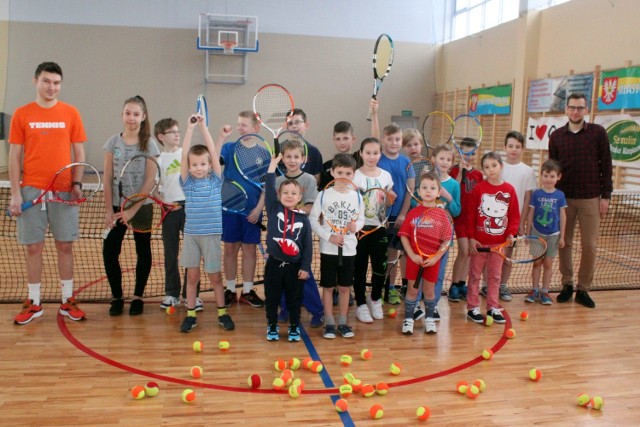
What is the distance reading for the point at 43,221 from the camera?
475 centimetres

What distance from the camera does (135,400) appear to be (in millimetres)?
3531

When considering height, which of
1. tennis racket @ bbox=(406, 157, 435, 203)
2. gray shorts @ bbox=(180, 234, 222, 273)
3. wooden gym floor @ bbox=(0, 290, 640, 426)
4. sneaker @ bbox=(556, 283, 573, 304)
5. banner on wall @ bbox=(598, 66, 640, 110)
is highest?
banner on wall @ bbox=(598, 66, 640, 110)

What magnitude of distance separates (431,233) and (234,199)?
5.87 feet

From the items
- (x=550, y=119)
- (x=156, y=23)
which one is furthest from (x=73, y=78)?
(x=550, y=119)

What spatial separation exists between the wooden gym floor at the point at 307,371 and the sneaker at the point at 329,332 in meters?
0.07

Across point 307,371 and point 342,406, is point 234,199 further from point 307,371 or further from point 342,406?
point 342,406

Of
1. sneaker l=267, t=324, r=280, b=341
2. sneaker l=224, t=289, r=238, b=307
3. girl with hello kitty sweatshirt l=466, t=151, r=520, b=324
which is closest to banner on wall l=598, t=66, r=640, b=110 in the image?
girl with hello kitty sweatshirt l=466, t=151, r=520, b=324

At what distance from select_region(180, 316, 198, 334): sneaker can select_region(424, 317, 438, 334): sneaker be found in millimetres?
1979

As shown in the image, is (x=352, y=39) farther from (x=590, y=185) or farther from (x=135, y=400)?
(x=135, y=400)

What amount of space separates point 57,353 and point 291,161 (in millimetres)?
2275

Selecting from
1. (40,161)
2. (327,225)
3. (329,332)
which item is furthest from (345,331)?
(40,161)

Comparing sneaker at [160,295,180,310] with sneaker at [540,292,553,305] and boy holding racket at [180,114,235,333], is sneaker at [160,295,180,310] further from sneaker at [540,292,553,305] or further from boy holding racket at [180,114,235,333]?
sneaker at [540,292,553,305]

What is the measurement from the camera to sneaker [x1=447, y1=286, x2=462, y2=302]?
5.89 meters

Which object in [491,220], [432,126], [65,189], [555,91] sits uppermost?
[555,91]
